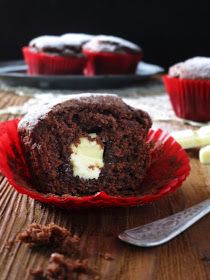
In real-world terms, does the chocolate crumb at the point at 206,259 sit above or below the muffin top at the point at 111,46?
above

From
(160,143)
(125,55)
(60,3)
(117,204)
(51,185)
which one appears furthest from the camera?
(60,3)

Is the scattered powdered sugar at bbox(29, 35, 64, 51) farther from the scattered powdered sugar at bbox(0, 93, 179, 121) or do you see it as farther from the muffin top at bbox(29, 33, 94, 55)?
the scattered powdered sugar at bbox(0, 93, 179, 121)

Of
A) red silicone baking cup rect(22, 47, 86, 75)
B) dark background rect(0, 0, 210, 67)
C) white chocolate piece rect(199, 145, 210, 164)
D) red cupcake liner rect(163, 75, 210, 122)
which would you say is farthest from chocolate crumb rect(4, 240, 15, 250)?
dark background rect(0, 0, 210, 67)

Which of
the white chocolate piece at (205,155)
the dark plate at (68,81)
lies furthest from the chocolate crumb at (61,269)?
the dark plate at (68,81)

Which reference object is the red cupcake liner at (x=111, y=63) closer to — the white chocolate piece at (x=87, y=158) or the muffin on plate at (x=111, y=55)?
the muffin on plate at (x=111, y=55)

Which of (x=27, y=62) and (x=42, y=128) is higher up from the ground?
(x=42, y=128)

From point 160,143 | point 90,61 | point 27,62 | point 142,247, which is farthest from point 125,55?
point 142,247

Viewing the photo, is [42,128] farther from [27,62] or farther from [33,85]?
[27,62]

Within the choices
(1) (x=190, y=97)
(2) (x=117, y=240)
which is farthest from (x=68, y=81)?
(2) (x=117, y=240)
